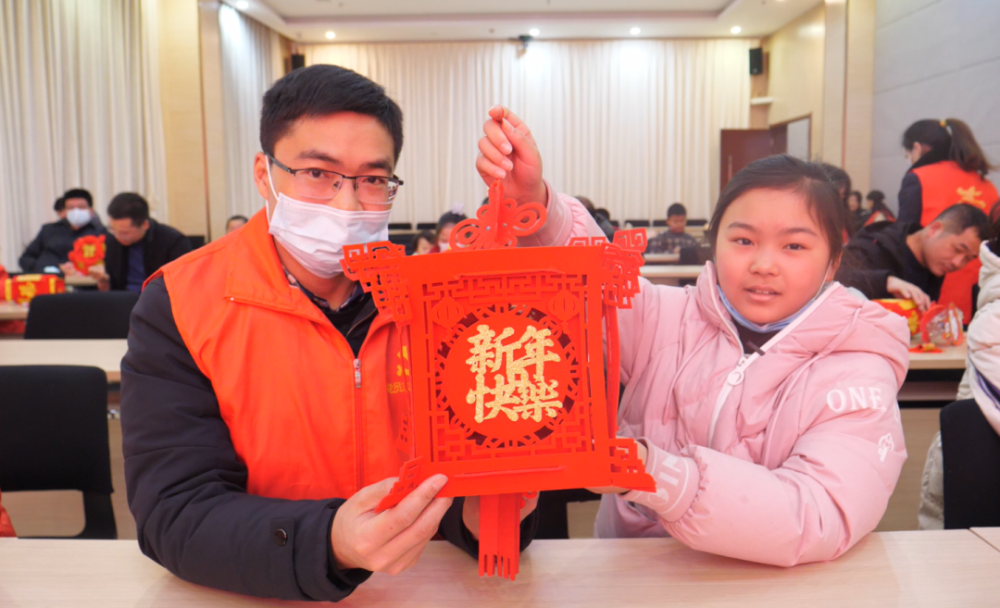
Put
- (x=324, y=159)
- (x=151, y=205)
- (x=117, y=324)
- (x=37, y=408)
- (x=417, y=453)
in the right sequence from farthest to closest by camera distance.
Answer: (x=151, y=205), (x=117, y=324), (x=37, y=408), (x=324, y=159), (x=417, y=453)

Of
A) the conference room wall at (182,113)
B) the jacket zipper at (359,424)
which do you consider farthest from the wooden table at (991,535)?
the conference room wall at (182,113)

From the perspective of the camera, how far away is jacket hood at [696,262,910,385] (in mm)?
1121

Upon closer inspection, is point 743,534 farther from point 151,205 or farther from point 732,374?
point 151,205

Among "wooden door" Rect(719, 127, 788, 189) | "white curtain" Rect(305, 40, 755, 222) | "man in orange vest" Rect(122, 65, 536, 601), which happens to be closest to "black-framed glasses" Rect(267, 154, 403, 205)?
"man in orange vest" Rect(122, 65, 536, 601)

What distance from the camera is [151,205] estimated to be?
7.20 m

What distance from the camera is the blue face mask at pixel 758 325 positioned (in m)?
1.19

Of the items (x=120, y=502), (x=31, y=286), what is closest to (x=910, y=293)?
(x=120, y=502)

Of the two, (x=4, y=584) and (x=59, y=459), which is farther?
(x=59, y=459)

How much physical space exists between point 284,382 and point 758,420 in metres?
0.79

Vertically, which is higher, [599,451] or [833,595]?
[599,451]

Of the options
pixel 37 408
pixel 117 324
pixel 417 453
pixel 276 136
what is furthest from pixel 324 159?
pixel 117 324

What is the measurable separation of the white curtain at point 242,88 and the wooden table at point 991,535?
307 inches

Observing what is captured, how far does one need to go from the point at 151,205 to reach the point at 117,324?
498cm

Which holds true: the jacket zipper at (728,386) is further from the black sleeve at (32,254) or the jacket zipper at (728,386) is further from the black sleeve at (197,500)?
the black sleeve at (32,254)
